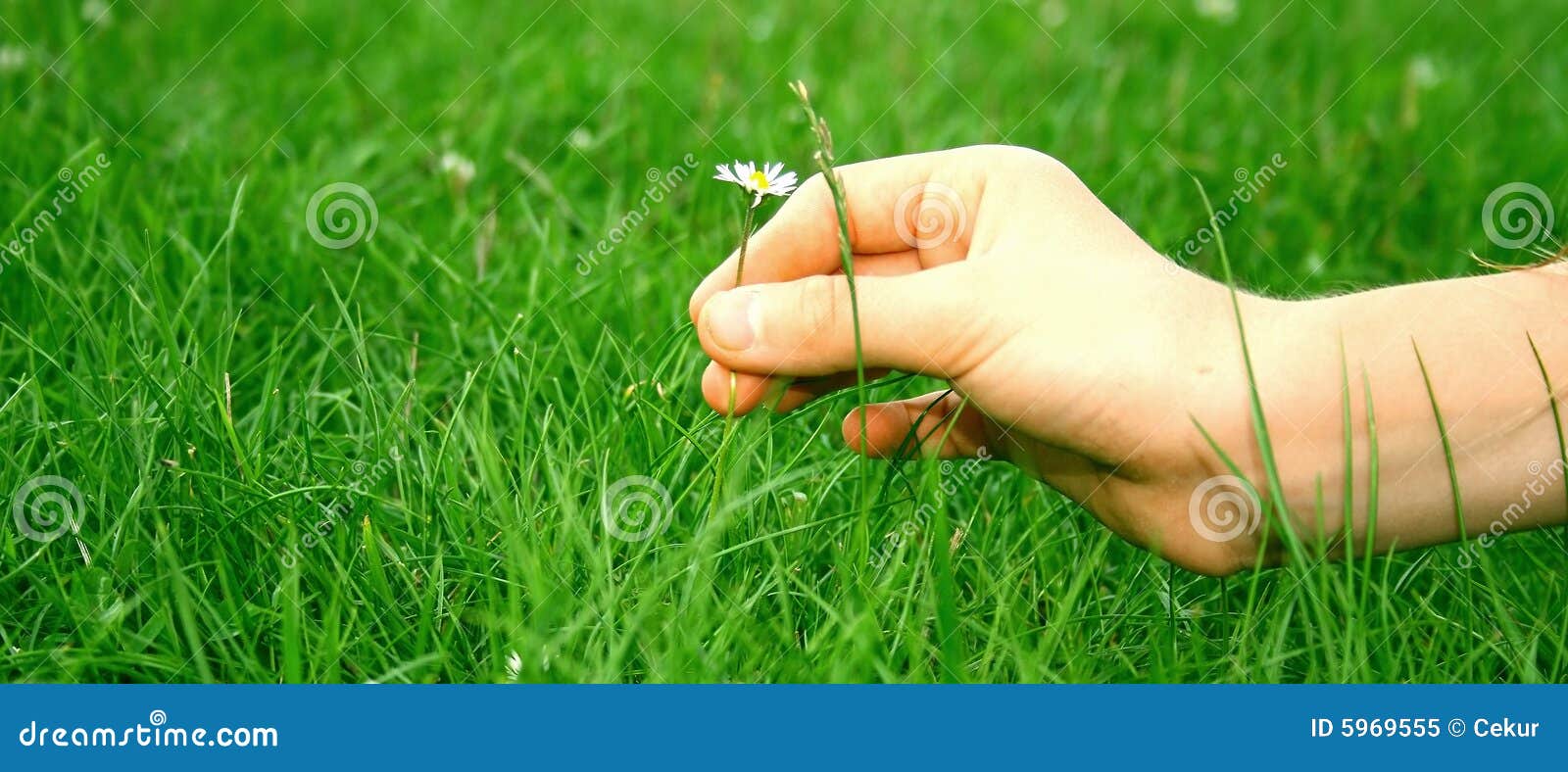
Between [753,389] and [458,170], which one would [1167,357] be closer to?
[753,389]

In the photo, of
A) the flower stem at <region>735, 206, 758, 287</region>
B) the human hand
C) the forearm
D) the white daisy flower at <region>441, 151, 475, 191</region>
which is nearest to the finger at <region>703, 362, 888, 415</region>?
the human hand

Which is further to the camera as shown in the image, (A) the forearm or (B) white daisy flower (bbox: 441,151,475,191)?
(B) white daisy flower (bbox: 441,151,475,191)

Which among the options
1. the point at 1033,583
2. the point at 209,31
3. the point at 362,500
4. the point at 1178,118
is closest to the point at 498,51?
the point at 209,31

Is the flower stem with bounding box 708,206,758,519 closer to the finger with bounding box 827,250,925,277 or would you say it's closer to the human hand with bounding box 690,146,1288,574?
the human hand with bounding box 690,146,1288,574

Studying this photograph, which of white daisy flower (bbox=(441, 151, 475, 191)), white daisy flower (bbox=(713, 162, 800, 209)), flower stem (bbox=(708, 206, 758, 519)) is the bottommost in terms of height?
flower stem (bbox=(708, 206, 758, 519))

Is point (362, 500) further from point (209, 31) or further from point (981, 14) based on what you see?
point (981, 14)

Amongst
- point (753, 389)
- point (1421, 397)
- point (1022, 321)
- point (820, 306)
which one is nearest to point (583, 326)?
point (753, 389)
